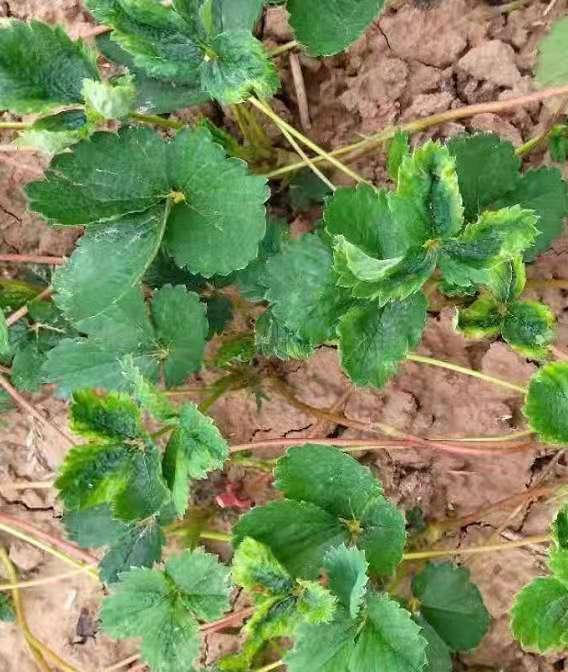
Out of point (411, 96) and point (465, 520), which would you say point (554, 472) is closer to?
point (465, 520)

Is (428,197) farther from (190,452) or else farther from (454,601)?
(454,601)

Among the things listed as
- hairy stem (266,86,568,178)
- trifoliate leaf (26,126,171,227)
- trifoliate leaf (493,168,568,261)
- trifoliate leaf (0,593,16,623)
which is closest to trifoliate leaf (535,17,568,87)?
hairy stem (266,86,568,178)

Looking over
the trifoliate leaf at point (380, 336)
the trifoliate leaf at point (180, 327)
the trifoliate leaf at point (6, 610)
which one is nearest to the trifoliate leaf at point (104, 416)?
the trifoliate leaf at point (180, 327)

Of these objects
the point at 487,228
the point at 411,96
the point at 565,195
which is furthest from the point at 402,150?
the point at 411,96

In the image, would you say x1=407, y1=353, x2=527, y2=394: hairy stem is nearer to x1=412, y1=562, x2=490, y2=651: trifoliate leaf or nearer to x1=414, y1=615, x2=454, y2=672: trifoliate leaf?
x1=412, y1=562, x2=490, y2=651: trifoliate leaf

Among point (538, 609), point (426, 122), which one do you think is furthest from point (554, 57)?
point (538, 609)
